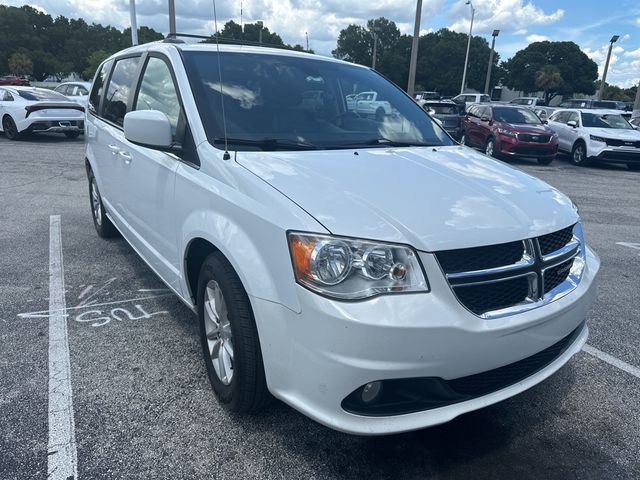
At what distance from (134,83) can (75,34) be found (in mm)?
85366

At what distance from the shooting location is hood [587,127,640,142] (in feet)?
47.2

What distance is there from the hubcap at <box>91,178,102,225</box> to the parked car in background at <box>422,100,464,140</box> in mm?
14093

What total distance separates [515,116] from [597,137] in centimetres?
234

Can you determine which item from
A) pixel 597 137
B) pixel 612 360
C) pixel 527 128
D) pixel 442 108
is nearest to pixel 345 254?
pixel 612 360

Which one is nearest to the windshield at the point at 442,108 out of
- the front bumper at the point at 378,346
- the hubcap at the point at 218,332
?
the hubcap at the point at 218,332

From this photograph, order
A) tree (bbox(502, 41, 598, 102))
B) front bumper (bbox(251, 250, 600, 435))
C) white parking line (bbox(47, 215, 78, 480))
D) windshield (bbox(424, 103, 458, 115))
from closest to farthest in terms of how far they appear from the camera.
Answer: front bumper (bbox(251, 250, 600, 435)), white parking line (bbox(47, 215, 78, 480)), windshield (bbox(424, 103, 458, 115)), tree (bbox(502, 41, 598, 102))

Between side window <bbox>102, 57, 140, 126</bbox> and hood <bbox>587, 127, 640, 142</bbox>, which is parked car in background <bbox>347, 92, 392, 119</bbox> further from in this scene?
hood <bbox>587, 127, 640, 142</bbox>

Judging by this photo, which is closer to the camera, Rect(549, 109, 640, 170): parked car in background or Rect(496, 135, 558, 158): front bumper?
Rect(496, 135, 558, 158): front bumper

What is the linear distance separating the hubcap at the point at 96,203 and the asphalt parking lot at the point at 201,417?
1.10 metres

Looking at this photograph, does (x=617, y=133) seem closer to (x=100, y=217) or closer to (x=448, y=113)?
(x=448, y=113)

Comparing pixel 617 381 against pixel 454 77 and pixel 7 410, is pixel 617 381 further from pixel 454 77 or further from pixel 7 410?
pixel 454 77

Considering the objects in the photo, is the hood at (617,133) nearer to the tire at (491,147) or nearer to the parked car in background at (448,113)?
the tire at (491,147)

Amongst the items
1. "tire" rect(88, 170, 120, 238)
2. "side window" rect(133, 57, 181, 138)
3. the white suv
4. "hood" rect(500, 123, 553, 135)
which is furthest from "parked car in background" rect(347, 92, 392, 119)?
"hood" rect(500, 123, 553, 135)

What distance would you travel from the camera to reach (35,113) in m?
13.9
